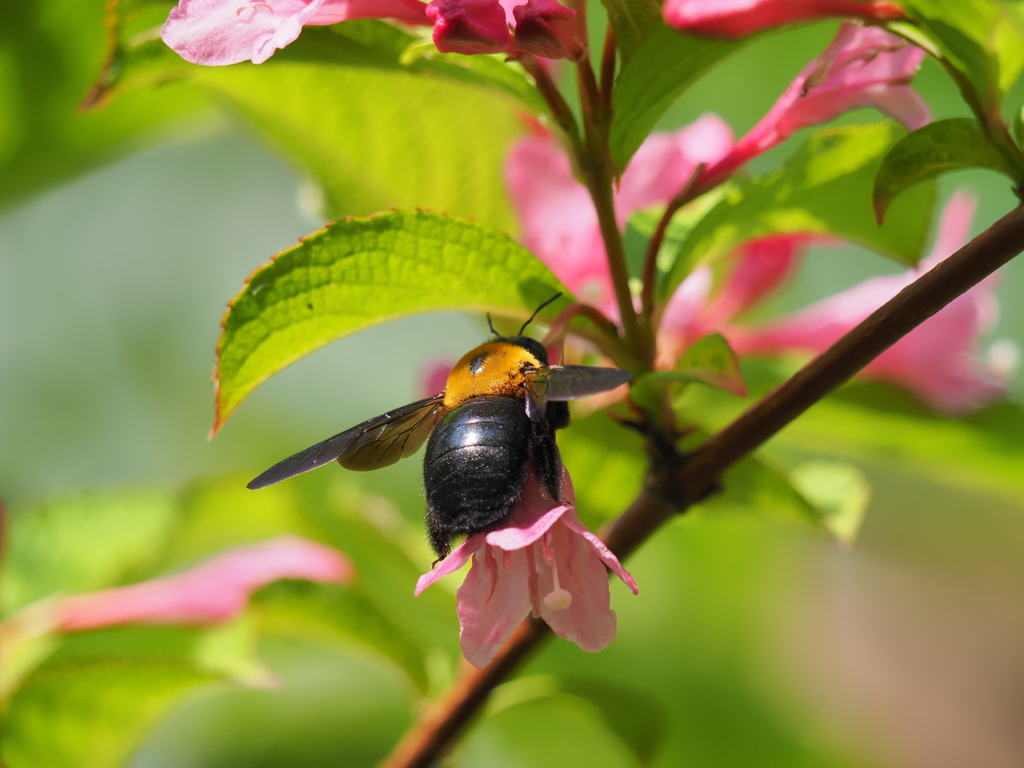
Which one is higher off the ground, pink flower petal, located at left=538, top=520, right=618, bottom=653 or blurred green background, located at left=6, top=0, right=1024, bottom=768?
pink flower petal, located at left=538, top=520, right=618, bottom=653

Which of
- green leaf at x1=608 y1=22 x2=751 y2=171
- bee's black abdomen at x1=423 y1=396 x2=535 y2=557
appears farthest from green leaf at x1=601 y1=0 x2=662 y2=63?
bee's black abdomen at x1=423 y1=396 x2=535 y2=557

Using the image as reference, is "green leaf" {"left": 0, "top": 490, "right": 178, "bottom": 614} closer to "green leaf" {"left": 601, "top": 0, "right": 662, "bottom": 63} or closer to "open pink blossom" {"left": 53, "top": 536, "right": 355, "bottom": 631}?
"open pink blossom" {"left": 53, "top": 536, "right": 355, "bottom": 631}

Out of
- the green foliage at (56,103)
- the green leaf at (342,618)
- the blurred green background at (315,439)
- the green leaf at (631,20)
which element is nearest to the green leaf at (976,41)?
the green leaf at (631,20)

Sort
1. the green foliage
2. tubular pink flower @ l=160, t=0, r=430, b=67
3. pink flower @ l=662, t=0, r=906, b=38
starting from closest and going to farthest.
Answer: pink flower @ l=662, t=0, r=906, b=38 < tubular pink flower @ l=160, t=0, r=430, b=67 < the green foliage

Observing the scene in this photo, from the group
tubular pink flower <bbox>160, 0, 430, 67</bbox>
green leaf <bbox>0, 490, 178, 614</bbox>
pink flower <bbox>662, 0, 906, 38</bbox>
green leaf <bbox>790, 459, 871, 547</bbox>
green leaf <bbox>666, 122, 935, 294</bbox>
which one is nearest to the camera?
pink flower <bbox>662, 0, 906, 38</bbox>

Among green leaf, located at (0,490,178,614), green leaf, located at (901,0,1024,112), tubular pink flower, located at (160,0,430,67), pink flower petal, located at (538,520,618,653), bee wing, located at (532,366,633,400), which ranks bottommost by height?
green leaf, located at (0,490,178,614)

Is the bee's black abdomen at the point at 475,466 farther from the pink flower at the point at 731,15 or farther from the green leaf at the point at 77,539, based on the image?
the green leaf at the point at 77,539

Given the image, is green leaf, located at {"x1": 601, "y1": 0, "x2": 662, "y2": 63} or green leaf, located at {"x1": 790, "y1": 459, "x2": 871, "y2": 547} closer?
green leaf, located at {"x1": 601, "y1": 0, "x2": 662, "y2": 63}
